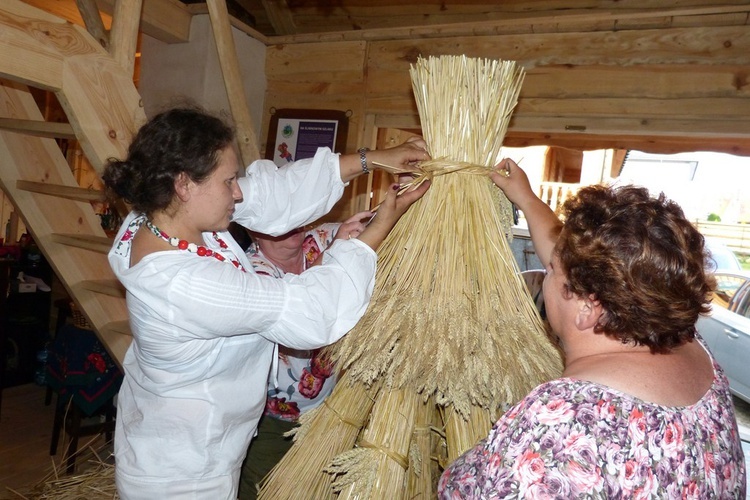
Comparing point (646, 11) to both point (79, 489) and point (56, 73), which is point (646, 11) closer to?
point (56, 73)

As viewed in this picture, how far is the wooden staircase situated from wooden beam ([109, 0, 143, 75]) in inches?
0.9

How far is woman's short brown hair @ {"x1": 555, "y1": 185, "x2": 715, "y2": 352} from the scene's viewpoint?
33.3 inches

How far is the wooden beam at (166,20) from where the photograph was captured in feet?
9.12

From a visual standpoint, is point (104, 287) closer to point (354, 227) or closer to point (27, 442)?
point (354, 227)

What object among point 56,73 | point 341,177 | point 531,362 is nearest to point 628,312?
point 531,362

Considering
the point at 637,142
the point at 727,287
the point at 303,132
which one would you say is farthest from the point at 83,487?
the point at 637,142

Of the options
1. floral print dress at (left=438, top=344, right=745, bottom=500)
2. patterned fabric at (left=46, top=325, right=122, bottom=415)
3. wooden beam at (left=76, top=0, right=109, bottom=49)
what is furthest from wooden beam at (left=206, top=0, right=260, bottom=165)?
patterned fabric at (left=46, top=325, right=122, bottom=415)

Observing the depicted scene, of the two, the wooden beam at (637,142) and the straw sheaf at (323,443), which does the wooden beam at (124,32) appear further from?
the wooden beam at (637,142)

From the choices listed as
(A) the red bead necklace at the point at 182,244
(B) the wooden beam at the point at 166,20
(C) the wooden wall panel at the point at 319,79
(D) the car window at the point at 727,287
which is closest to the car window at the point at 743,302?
(D) the car window at the point at 727,287

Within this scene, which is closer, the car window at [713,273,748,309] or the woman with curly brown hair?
the woman with curly brown hair

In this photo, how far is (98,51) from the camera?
5.20 ft

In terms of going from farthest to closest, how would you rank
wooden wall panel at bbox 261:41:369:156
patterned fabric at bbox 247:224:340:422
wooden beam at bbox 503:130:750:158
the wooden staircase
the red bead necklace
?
wooden wall panel at bbox 261:41:369:156 → wooden beam at bbox 503:130:750:158 → patterned fabric at bbox 247:224:340:422 → the wooden staircase → the red bead necklace

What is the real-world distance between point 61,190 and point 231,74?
662 millimetres

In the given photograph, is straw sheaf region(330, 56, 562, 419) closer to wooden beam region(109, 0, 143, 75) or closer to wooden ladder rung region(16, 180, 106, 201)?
wooden beam region(109, 0, 143, 75)
